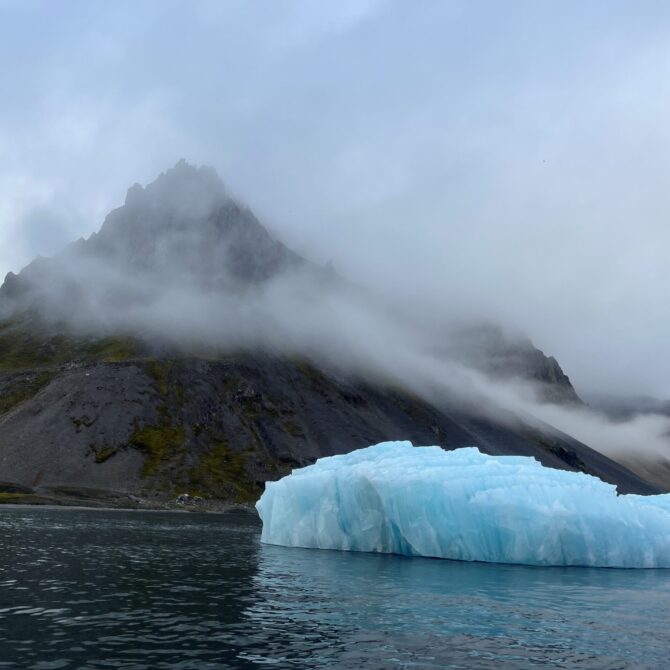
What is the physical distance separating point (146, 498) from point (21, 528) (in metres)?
87.8

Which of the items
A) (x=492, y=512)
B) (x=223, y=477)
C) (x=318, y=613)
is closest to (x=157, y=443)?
(x=223, y=477)

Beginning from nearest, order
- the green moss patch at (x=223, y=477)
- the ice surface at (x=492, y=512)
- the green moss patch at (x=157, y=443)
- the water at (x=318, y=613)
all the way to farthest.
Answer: the water at (x=318, y=613)
the ice surface at (x=492, y=512)
the green moss patch at (x=223, y=477)
the green moss patch at (x=157, y=443)

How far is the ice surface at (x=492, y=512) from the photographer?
149ft

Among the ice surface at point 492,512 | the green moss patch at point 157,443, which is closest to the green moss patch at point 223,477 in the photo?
the green moss patch at point 157,443

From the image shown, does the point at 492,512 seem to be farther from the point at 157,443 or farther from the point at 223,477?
the point at 157,443

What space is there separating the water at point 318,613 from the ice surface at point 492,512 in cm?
170

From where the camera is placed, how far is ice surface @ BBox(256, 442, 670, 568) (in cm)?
4550

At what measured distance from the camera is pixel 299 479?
54.8m

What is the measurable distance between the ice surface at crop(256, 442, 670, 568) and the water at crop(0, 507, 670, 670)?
1697mm

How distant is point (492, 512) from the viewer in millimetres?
45562

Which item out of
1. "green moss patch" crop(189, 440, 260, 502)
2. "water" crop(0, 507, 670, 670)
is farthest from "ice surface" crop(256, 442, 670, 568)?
"green moss patch" crop(189, 440, 260, 502)

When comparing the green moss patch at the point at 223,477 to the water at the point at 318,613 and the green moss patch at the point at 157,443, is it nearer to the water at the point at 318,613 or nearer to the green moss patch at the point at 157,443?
the green moss patch at the point at 157,443

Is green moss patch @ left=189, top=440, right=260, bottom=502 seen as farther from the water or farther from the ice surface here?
the water

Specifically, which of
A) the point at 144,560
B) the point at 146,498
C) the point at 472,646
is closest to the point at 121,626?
the point at 472,646
